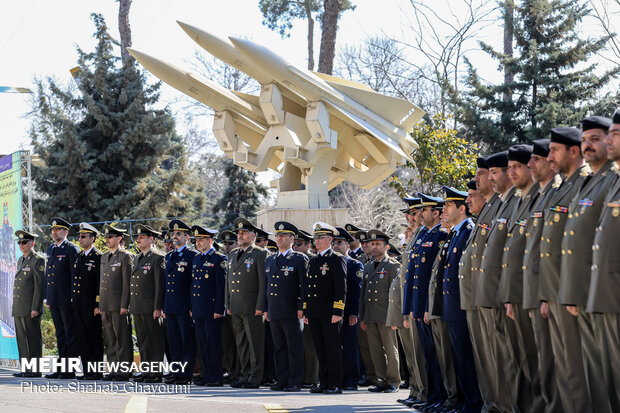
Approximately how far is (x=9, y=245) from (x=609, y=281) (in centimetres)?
988

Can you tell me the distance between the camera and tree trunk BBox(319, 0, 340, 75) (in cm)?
2091

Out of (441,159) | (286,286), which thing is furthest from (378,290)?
(441,159)

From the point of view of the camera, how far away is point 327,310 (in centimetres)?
901

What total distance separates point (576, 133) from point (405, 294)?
2705 millimetres

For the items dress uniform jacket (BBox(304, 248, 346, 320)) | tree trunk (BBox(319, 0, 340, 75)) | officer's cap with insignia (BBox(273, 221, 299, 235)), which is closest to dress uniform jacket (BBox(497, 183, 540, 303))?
dress uniform jacket (BBox(304, 248, 346, 320))

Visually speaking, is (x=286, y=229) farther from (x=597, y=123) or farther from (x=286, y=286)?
(x=597, y=123)

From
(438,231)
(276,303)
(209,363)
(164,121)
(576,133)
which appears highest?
(164,121)

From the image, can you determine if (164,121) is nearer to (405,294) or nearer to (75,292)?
(75,292)

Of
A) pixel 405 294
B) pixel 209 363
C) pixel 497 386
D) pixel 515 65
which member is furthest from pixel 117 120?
pixel 497 386

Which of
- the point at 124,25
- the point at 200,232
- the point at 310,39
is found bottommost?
the point at 200,232

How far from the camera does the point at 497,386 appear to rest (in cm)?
611

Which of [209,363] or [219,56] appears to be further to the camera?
[219,56]

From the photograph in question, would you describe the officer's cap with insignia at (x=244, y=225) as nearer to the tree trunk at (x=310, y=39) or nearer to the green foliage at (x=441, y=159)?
the green foliage at (x=441, y=159)

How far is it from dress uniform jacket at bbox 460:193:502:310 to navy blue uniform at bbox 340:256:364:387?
3.17 metres
